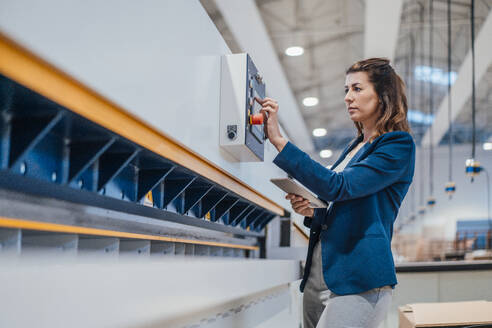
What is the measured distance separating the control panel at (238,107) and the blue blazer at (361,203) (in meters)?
0.45

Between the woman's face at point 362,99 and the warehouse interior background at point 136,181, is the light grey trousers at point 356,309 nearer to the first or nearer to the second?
the warehouse interior background at point 136,181

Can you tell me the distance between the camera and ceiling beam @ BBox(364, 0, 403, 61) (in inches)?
232

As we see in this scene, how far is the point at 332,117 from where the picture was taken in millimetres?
14312

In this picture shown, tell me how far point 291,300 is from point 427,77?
9.49 meters

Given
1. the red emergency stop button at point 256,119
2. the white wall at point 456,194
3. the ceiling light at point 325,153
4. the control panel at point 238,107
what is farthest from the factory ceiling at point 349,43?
the red emergency stop button at point 256,119

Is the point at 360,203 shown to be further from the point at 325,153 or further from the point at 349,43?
the point at 325,153

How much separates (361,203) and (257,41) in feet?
Result: 19.4

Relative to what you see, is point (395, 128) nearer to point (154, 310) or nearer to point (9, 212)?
point (154, 310)

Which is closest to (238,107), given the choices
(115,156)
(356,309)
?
(115,156)

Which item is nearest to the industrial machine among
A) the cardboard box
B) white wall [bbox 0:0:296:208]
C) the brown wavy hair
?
white wall [bbox 0:0:296:208]

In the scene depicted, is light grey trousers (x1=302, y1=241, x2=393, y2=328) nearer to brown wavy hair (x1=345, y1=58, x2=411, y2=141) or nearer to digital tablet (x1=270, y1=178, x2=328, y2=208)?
digital tablet (x1=270, y1=178, x2=328, y2=208)

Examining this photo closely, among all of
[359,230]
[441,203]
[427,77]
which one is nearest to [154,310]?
[359,230]

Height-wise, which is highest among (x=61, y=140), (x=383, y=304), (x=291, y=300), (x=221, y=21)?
(x=221, y=21)

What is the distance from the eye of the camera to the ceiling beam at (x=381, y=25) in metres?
5.90
